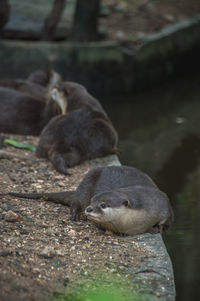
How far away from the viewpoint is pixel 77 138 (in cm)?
546

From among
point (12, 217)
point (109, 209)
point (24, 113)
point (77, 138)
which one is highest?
point (109, 209)

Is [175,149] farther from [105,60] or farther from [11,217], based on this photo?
[11,217]

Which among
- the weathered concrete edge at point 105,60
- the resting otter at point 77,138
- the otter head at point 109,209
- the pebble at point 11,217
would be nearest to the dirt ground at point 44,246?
the pebble at point 11,217

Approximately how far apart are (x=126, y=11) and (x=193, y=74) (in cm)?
224

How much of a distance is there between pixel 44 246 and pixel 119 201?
→ 483 mm

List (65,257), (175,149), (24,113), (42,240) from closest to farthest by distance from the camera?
(65,257) → (42,240) → (24,113) → (175,149)

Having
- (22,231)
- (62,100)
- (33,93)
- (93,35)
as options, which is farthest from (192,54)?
(22,231)

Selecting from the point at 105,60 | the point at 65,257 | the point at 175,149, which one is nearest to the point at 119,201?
the point at 65,257

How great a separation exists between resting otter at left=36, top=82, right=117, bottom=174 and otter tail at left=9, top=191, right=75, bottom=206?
785 mm

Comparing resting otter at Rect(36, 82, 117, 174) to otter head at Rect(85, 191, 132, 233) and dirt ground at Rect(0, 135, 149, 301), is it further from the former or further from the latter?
otter head at Rect(85, 191, 132, 233)

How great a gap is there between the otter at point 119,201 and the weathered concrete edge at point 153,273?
11cm

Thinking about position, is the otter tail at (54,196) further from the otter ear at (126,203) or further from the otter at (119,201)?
the otter ear at (126,203)

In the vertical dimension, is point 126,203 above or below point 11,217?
above

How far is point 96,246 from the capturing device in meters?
3.76
